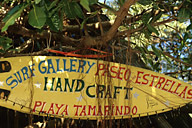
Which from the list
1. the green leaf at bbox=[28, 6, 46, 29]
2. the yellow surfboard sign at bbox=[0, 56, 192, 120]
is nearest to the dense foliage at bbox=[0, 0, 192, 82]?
the green leaf at bbox=[28, 6, 46, 29]

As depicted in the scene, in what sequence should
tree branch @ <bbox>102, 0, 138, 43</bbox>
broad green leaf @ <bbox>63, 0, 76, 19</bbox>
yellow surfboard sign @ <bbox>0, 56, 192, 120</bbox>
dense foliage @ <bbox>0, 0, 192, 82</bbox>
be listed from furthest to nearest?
yellow surfboard sign @ <bbox>0, 56, 192, 120</bbox>
tree branch @ <bbox>102, 0, 138, 43</bbox>
broad green leaf @ <bbox>63, 0, 76, 19</bbox>
dense foliage @ <bbox>0, 0, 192, 82</bbox>

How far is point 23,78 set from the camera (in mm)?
2000

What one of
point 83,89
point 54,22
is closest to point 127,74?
point 83,89

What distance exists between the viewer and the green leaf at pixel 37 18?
5.05 ft

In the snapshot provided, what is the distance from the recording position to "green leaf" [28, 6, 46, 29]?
1.54m

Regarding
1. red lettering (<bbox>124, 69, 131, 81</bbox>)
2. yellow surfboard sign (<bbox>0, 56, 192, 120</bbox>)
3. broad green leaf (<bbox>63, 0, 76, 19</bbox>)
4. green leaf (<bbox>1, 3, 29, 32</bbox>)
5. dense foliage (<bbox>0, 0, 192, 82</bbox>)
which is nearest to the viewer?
green leaf (<bbox>1, 3, 29, 32</bbox>)

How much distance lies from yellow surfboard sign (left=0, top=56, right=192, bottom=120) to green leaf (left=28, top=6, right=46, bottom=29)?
528 mm

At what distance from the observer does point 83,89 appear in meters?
2.07

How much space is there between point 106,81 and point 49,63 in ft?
1.48

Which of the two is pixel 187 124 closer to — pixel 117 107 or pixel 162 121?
pixel 162 121

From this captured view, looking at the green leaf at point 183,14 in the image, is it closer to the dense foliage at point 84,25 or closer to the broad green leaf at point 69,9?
the dense foliage at point 84,25

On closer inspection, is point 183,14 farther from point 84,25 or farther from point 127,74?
point 84,25

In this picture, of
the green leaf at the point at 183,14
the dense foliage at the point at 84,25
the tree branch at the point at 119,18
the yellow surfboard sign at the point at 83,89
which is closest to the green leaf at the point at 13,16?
the dense foliage at the point at 84,25

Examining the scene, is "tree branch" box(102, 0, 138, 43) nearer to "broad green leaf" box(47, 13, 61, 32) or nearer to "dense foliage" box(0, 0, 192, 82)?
"dense foliage" box(0, 0, 192, 82)
